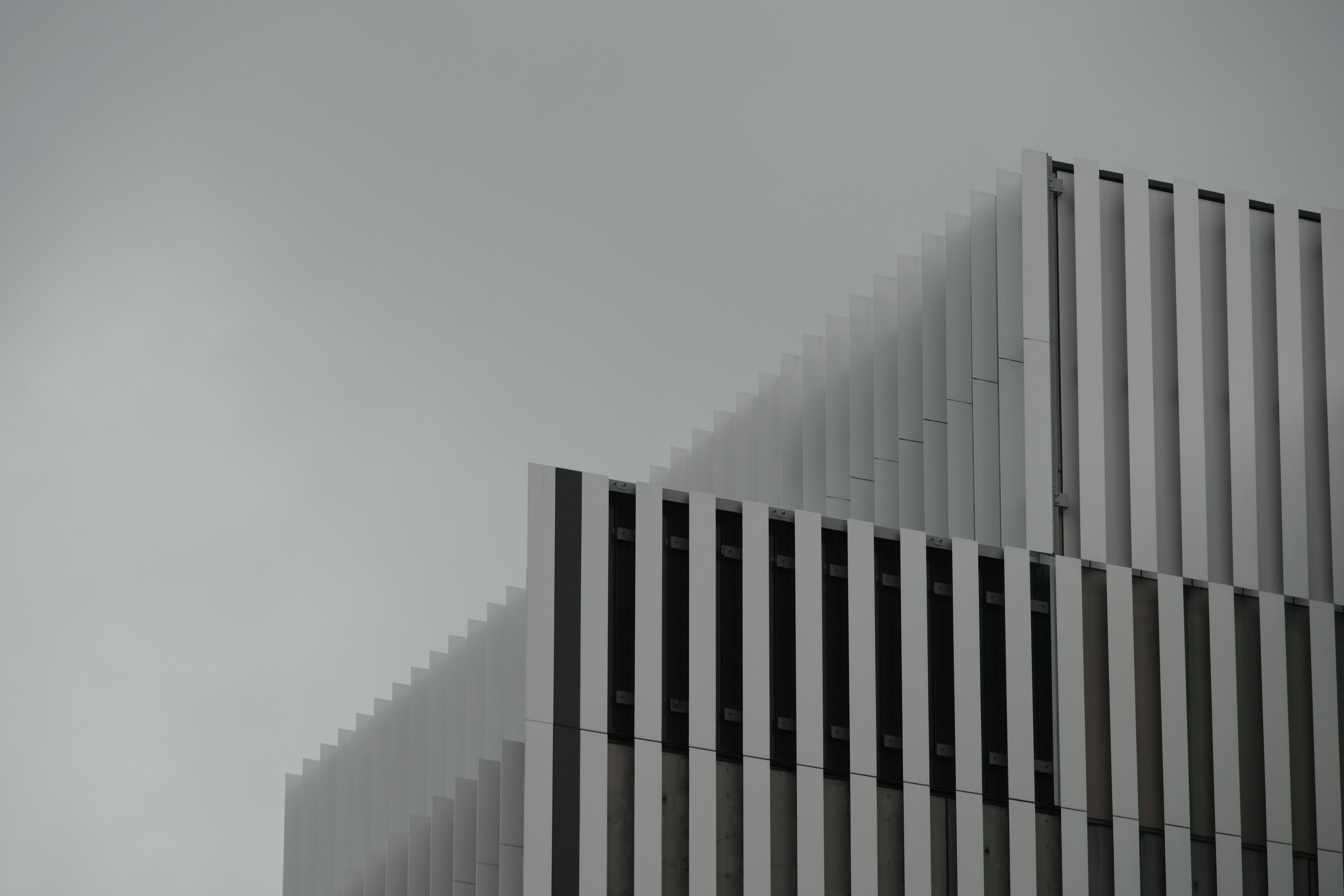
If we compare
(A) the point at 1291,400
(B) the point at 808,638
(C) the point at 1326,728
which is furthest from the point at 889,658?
(A) the point at 1291,400

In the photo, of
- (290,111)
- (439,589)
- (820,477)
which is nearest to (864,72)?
(290,111)

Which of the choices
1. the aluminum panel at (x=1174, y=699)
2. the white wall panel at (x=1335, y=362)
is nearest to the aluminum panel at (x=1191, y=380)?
the aluminum panel at (x=1174, y=699)

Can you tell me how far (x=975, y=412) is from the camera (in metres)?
28.3

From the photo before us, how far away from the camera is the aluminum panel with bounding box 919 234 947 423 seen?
29562mm

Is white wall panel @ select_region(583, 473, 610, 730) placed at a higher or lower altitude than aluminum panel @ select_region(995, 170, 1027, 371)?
lower

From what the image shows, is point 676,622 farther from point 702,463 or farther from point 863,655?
point 702,463

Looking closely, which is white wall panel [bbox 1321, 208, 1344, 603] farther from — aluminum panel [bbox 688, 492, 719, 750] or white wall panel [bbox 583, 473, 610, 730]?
white wall panel [bbox 583, 473, 610, 730]

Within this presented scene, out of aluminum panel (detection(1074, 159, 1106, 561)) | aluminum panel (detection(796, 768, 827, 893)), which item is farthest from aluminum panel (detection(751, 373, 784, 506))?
aluminum panel (detection(796, 768, 827, 893))

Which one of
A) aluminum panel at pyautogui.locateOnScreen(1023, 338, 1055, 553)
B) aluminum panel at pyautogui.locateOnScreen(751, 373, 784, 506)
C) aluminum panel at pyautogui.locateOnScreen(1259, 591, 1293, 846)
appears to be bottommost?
aluminum panel at pyautogui.locateOnScreen(1259, 591, 1293, 846)

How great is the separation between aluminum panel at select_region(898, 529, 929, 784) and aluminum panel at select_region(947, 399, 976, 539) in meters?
2.99

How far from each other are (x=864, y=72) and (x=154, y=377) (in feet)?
239

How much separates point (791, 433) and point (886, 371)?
8.30ft

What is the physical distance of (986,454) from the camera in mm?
28141

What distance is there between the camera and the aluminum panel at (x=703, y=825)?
903 inches
